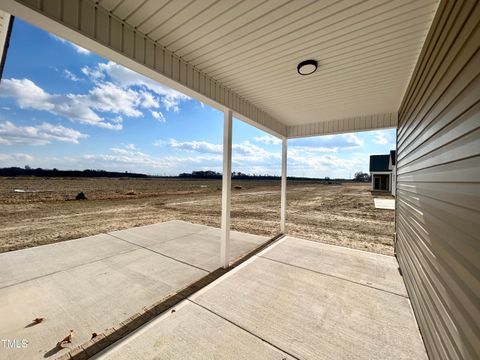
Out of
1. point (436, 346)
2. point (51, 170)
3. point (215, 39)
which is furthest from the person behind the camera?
point (51, 170)

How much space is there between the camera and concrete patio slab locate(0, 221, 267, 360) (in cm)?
227

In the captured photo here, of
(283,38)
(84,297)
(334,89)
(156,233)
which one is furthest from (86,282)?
(334,89)

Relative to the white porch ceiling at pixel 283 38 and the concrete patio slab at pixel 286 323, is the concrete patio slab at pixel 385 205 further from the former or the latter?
the concrete patio slab at pixel 286 323

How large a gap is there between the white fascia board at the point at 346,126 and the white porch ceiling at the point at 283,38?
919mm

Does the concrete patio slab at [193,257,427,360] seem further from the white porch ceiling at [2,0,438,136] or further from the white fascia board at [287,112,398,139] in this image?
the white fascia board at [287,112,398,139]

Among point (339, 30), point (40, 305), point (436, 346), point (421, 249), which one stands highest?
point (339, 30)

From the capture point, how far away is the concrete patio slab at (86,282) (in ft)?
7.45

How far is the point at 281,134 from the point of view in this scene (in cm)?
591

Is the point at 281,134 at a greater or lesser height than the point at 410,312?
greater

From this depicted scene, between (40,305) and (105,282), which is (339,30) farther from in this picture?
(40,305)

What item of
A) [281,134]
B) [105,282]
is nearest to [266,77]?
[281,134]

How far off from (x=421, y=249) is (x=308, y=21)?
105 inches

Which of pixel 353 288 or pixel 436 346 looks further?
pixel 353 288

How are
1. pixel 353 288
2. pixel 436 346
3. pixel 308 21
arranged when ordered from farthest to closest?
pixel 353 288 < pixel 308 21 < pixel 436 346
